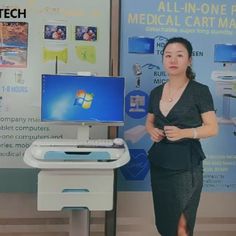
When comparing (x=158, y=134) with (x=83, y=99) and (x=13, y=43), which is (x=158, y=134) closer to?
(x=83, y=99)

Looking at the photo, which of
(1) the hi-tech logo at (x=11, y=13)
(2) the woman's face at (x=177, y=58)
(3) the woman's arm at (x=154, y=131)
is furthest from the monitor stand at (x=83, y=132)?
(1) the hi-tech logo at (x=11, y=13)

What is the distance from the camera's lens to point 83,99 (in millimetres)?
2418

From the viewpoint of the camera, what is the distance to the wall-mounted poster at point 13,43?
9.11 feet

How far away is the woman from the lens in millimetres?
2252

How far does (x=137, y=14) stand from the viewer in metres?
2.85

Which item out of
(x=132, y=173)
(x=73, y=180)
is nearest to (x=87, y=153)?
(x=73, y=180)

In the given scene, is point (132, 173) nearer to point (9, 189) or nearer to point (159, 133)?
point (159, 133)

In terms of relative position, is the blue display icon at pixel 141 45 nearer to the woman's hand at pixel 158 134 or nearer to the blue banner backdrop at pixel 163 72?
the blue banner backdrop at pixel 163 72

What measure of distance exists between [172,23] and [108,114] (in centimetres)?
94

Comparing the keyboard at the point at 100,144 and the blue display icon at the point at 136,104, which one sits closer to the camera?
the keyboard at the point at 100,144

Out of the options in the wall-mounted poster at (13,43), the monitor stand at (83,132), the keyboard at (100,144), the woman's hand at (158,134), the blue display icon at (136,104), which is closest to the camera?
the keyboard at (100,144)

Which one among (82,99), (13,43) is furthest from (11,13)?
(82,99)

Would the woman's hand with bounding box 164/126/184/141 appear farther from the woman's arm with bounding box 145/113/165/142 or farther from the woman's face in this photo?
the woman's face

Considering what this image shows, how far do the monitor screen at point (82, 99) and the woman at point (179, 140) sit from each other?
277 millimetres
